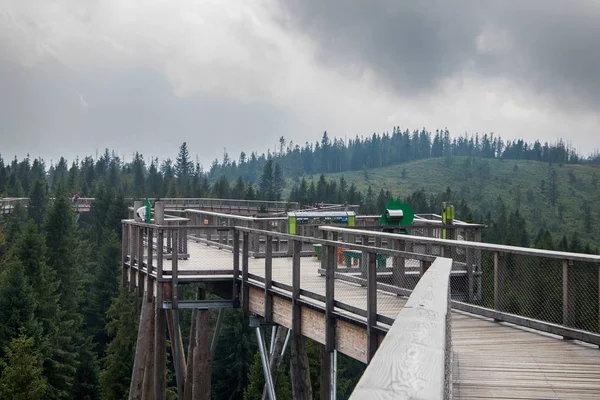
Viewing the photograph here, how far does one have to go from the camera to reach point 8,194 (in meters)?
116

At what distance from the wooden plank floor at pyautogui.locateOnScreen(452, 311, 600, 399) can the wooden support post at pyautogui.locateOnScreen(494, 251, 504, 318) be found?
15.6 inches

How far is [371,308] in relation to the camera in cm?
800

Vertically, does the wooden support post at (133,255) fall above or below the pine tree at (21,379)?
above

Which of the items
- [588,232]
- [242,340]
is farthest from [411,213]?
[588,232]

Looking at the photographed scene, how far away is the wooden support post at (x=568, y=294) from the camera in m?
8.20

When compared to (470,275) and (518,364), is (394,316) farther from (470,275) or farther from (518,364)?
(470,275)

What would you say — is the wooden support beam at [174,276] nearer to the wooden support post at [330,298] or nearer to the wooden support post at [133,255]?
the wooden support post at [133,255]

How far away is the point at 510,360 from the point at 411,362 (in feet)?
16.4

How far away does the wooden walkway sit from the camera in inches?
215

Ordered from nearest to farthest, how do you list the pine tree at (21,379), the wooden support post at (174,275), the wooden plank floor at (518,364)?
the wooden plank floor at (518,364), the wooden support post at (174,275), the pine tree at (21,379)

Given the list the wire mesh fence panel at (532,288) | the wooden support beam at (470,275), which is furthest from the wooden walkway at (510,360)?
the wooden support beam at (470,275)

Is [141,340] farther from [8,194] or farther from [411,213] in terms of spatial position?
[8,194]

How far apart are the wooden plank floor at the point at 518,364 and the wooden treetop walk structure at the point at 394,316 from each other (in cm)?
2

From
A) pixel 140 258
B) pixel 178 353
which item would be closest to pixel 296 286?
pixel 140 258
